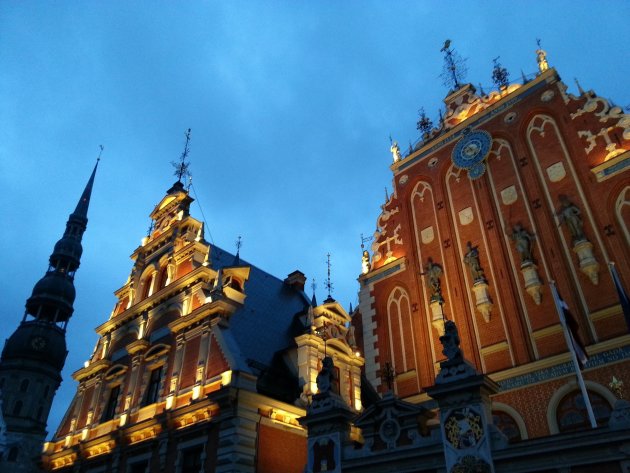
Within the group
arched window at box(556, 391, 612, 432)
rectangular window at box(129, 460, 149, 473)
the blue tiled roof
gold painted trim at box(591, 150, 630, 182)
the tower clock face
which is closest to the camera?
arched window at box(556, 391, 612, 432)

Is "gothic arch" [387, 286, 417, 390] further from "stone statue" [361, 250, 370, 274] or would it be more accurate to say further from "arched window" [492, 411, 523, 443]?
"arched window" [492, 411, 523, 443]

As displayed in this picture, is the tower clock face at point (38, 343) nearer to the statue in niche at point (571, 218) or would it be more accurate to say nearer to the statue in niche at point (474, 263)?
the statue in niche at point (474, 263)

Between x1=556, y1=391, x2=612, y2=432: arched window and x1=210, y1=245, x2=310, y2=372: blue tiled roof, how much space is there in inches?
421

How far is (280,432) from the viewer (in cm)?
1733

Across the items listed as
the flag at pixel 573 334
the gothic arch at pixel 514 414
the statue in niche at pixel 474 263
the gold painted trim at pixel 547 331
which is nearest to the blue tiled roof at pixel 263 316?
the statue in niche at pixel 474 263

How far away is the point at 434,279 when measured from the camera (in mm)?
17109

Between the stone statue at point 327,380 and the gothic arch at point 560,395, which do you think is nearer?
the gothic arch at point 560,395

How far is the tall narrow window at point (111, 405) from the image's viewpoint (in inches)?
883

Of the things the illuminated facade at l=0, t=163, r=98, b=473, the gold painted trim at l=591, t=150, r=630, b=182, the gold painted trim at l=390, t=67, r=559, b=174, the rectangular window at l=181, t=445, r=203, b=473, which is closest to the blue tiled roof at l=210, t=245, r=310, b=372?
the rectangular window at l=181, t=445, r=203, b=473

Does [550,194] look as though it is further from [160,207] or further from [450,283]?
[160,207]

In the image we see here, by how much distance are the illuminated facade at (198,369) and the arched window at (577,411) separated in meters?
8.50

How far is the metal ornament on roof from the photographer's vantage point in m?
17.9

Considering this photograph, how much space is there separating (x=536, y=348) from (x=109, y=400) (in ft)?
60.5

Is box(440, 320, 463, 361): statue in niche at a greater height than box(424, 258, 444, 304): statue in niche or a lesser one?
lesser
